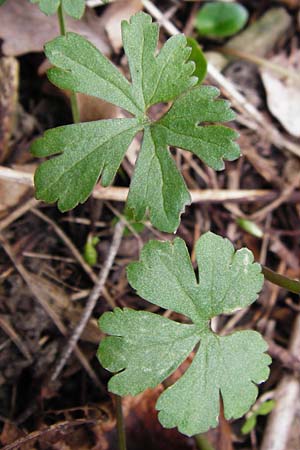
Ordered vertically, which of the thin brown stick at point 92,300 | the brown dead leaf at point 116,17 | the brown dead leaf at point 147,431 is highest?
the brown dead leaf at point 116,17

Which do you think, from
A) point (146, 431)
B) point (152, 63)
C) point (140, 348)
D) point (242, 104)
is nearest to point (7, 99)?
point (152, 63)

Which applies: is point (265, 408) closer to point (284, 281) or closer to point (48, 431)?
point (284, 281)

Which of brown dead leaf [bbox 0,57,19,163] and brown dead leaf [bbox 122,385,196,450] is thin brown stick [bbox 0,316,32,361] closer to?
brown dead leaf [bbox 122,385,196,450]

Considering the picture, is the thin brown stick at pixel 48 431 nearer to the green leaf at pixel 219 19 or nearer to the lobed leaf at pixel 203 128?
the lobed leaf at pixel 203 128

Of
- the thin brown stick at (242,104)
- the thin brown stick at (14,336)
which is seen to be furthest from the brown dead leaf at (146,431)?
the thin brown stick at (242,104)

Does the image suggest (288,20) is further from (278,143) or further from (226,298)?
(226,298)
